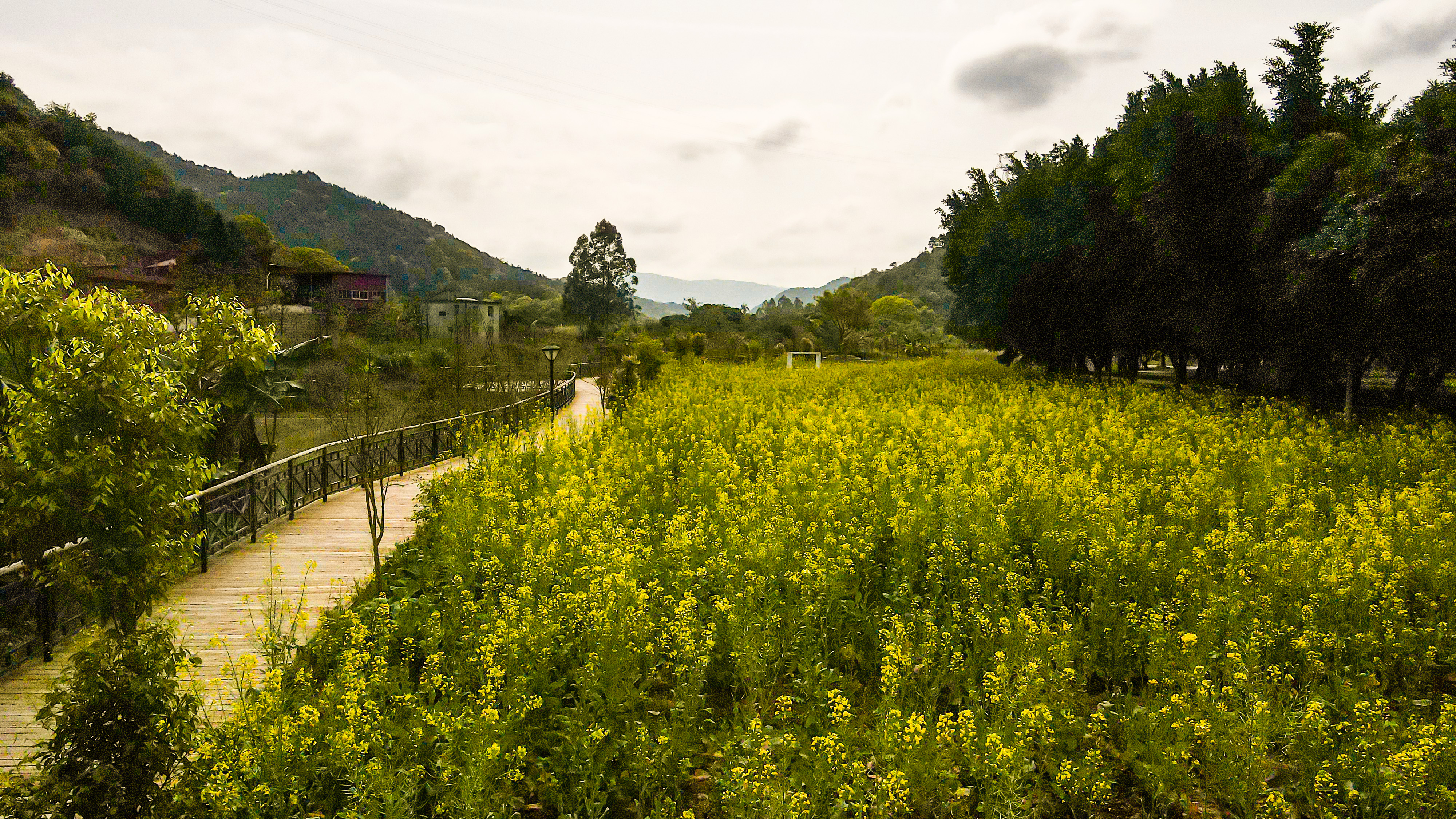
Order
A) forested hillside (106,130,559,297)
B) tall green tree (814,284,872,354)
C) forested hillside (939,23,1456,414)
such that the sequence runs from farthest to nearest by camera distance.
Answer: forested hillside (106,130,559,297), tall green tree (814,284,872,354), forested hillside (939,23,1456,414)

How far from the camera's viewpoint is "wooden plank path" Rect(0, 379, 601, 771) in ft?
18.0

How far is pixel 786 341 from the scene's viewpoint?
5806 centimetres

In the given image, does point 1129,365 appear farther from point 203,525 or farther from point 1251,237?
point 203,525

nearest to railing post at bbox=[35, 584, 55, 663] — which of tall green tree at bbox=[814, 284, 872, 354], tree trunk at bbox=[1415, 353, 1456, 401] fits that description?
tree trunk at bbox=[1415, 353, 1456, 401]

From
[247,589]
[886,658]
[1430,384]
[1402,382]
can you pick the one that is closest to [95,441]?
[886,658]

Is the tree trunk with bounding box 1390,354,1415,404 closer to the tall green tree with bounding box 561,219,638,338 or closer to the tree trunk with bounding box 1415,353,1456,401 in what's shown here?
the tree trunk with bounding box 1415,353,1456,401

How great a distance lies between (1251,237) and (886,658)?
1770 cm

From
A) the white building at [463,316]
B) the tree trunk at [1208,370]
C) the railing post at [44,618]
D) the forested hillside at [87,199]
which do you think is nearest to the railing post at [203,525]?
the railing post at [44,618]

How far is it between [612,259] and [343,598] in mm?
65219

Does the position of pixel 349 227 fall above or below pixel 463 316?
above

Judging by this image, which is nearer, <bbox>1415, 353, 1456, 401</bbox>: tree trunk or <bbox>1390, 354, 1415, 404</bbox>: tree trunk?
<bbox>1390, 354, 1415, 404</bbox>: tree trunk

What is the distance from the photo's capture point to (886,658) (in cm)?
489

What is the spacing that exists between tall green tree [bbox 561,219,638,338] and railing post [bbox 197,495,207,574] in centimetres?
6067

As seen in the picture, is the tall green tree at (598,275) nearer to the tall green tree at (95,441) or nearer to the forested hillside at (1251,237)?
the forested hillside at (1251,237)
